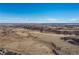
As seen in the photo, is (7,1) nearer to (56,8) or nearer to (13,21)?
(13,21)

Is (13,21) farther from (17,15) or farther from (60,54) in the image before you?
(60,54)

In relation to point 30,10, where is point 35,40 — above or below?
below

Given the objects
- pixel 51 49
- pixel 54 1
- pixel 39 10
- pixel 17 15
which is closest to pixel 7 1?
pixel 17 15
